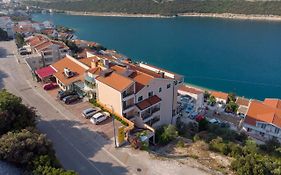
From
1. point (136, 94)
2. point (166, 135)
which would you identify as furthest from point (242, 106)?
point (136, 94)

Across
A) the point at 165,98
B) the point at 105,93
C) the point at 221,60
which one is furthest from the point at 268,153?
the point at 221,60

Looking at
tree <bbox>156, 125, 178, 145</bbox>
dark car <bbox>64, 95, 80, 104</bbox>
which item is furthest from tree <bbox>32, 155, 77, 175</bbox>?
dark car <bbox>64, 95, 80, 104</bbox>

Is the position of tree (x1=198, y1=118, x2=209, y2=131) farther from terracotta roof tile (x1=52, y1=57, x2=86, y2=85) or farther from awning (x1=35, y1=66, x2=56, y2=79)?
awning (x1=35, y1=66, x2=56, y2=79)

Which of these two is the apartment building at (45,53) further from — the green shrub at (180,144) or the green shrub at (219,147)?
the green shrub at (219,147)

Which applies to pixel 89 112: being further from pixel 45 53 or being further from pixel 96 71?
pixel 45 53

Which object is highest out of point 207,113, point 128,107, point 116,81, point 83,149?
point 116,81

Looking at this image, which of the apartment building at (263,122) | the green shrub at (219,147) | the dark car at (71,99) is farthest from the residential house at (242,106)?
the dark car at (71,99)
